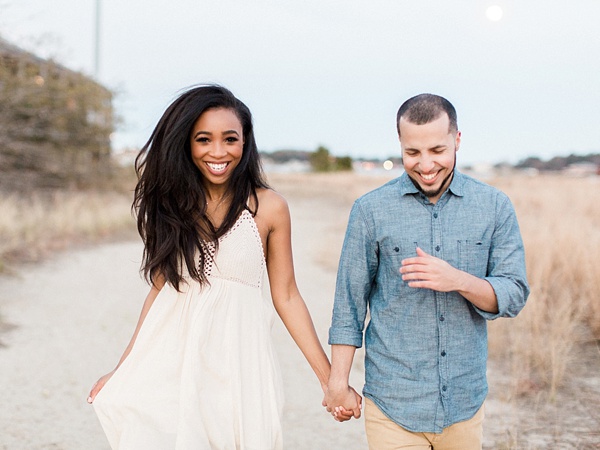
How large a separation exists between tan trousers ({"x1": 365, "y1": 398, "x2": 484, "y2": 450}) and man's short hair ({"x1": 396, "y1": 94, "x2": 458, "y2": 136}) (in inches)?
41.8

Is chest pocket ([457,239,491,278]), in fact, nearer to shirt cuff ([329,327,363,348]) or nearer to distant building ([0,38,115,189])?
shirt cuff ([329,327,363,348])

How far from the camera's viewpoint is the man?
8.04 ft

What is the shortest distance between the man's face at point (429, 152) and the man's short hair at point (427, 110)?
2 centimetres

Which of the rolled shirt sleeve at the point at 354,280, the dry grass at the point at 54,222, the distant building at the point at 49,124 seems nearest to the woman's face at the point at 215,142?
the rolled shirt sleeve at the point at 354,280

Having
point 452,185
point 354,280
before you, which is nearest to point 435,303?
point 354,280

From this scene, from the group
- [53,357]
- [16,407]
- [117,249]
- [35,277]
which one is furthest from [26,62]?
[16,407]

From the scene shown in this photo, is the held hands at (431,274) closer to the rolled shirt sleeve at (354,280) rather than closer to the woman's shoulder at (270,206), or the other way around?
the rolled shirt sleeve at (354,280)

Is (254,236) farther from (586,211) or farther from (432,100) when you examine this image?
(586,211)

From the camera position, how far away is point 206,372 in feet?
Result: 8.72

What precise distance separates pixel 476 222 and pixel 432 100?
0.46 meters

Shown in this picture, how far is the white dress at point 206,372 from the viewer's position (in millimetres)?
2574

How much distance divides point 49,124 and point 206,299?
15.7 metres

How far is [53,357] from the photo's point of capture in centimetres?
642

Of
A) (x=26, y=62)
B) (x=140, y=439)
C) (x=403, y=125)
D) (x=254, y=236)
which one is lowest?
(x=140, y=439)
